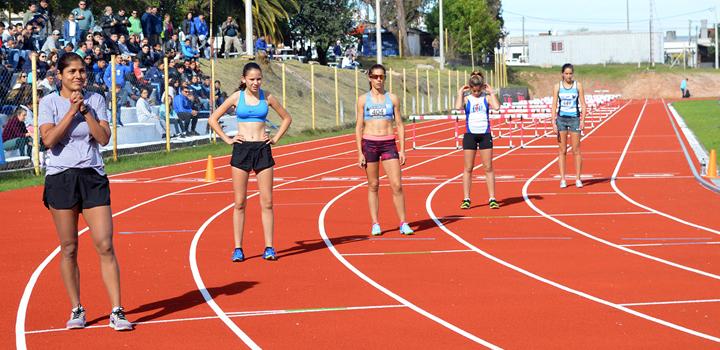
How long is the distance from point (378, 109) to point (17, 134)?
11.0m

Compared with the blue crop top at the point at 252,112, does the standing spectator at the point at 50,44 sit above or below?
above

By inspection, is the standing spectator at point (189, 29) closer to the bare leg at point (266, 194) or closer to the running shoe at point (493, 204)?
the running shoe at point (493, 204)

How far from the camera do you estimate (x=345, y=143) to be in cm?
3572

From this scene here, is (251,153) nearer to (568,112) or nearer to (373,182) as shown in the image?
(373,182)

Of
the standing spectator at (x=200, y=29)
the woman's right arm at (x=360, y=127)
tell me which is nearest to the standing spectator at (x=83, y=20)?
the standing spectator at (x=200, y=29)

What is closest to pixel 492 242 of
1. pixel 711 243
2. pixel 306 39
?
pixel 711 243

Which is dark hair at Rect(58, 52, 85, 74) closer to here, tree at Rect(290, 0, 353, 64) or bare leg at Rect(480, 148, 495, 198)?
bare leg at Rect(480, 148, 495, 198)

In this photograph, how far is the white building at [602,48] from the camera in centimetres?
13538

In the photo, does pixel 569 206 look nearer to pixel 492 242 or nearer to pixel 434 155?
pixel 492 242

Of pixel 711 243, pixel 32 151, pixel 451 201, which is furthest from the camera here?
pixel 32 151

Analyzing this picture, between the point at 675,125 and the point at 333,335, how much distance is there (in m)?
37.9

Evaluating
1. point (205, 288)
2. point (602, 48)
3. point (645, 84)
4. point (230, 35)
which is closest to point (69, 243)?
point (205, 288)

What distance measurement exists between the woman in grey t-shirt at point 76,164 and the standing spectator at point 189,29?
2962cm

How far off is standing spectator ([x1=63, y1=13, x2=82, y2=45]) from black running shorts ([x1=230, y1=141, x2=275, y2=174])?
17.9 m
